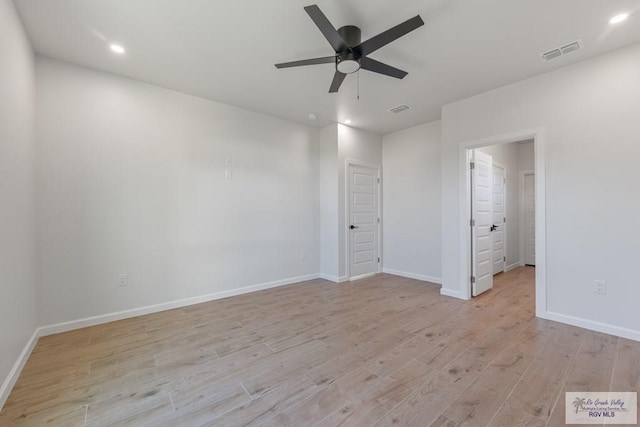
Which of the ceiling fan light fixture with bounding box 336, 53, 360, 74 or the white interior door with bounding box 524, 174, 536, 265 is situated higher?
the ceiling fan light fixture with bounding box 336, 53, 360, 74

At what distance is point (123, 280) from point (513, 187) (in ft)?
24.2

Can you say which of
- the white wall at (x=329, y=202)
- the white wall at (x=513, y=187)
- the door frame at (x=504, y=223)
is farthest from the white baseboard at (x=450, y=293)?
the white wall at (x=513, y=187)

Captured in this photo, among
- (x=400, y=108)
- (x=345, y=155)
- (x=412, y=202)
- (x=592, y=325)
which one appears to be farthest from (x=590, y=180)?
(x=345, y=155)

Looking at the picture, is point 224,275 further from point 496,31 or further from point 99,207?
point 496,31

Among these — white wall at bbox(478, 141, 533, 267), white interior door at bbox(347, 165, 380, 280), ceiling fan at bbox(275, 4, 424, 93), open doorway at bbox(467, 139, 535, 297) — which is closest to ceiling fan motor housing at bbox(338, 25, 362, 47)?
ceiling fan at bbox(275, 4, 424, 93)

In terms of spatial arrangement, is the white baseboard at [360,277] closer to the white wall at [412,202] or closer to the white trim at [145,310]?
the white wall at [412,202]

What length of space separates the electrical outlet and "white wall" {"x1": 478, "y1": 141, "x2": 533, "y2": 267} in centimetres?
669

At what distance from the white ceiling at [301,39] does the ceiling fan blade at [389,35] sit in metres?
0.29

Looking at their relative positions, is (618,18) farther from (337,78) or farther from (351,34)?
(337,78)

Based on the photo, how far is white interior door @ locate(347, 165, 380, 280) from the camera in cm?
505

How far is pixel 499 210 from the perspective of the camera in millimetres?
5422

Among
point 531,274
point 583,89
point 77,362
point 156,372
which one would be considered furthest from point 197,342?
point 531,274

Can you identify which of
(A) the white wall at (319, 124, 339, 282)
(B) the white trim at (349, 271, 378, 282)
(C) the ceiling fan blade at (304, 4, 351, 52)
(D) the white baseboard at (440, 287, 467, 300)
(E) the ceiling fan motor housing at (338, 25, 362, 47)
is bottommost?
(B) the white trim at (349, 271, 378, 282)

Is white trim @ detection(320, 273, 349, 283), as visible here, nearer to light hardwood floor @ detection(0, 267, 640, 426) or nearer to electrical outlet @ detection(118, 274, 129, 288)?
light hardwood floor @ detection(0, 267, 640, 426)
